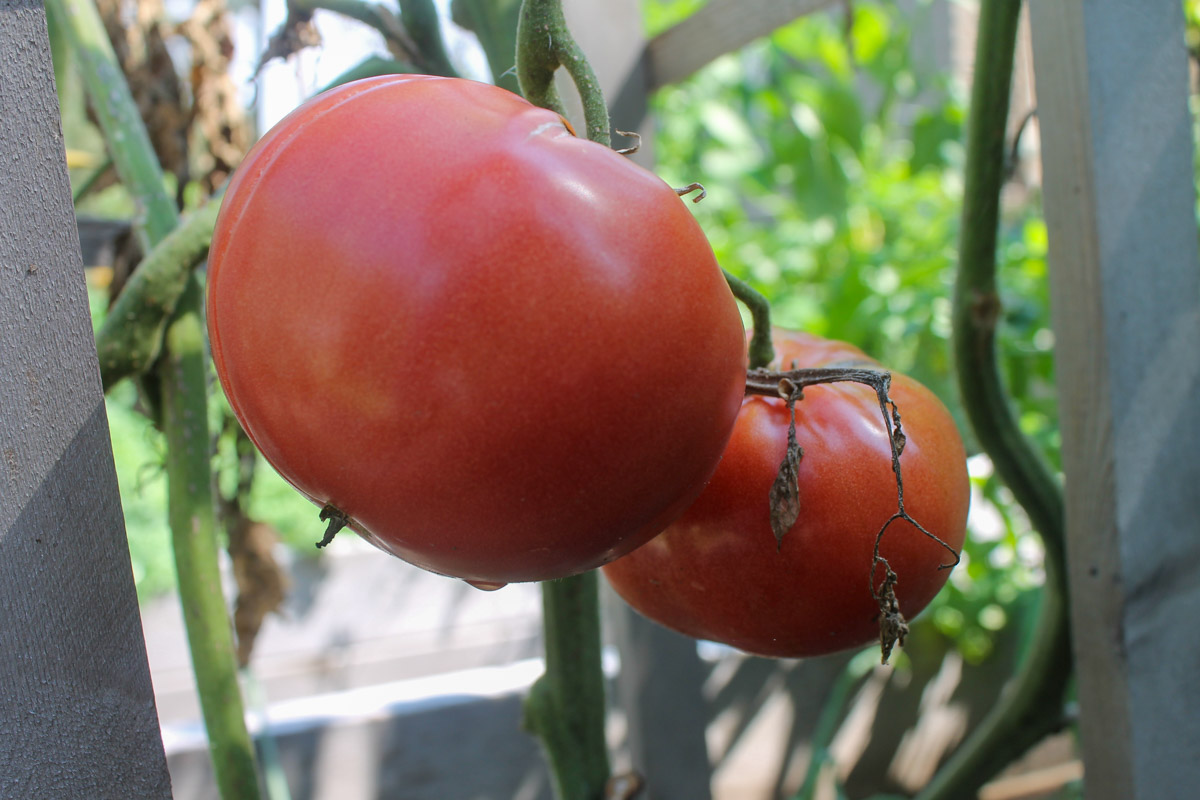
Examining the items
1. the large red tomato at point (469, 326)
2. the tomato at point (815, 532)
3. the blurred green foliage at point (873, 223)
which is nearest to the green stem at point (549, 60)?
the large red tomato at point (469, 326)

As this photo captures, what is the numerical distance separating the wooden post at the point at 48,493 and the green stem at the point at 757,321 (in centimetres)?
26

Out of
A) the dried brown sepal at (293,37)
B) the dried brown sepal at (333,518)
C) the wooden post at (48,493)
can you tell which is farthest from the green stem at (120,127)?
the dried brown sepal at (333,518)

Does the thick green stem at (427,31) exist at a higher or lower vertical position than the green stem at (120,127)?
higher

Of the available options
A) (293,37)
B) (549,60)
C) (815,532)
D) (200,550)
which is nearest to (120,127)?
(293,37)

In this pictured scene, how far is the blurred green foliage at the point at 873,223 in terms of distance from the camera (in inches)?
53.5

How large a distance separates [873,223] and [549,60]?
5.91 feet

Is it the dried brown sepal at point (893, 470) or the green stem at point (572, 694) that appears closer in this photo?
the dried brown sepal at point (893, 470)

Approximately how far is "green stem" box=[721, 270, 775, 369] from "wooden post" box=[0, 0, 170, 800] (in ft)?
0.84

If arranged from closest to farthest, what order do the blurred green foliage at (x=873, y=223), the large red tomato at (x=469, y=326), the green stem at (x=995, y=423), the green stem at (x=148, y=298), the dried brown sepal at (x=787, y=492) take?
the large red tomato at (x=469, y=326), the dried brown sepal at (x=787, y=492), the green stem at (x=148, y=298), the green stem at (x=995, y=423), the blurred green foliage at (x=873, y=223)

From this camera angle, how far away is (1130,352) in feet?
1.97

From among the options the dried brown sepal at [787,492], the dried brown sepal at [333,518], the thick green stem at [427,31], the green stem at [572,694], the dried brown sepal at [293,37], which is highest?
the thick green stem at [427,31]

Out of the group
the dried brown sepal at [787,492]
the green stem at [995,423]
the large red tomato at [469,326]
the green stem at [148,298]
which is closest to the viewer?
the large red tomato at [469,326]

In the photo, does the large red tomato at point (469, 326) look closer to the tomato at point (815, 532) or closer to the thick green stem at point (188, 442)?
the tomato at point (815, 532)

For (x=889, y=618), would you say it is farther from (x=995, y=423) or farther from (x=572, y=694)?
Answer: (x=995, y=423)
